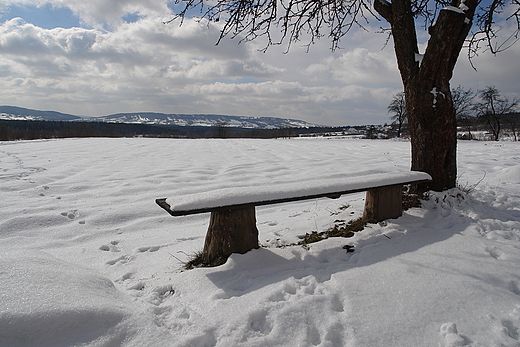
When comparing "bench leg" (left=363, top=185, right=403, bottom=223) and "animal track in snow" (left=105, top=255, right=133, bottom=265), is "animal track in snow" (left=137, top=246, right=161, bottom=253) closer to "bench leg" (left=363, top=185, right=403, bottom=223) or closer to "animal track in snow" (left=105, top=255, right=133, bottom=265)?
"animal track in snow" (left=105, top=255, right=133, bottom=265)

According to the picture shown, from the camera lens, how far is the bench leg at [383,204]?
3557 mm

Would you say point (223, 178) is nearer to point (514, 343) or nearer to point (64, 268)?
point (64, 268)

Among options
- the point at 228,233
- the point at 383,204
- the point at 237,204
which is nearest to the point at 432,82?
the point at 383,204

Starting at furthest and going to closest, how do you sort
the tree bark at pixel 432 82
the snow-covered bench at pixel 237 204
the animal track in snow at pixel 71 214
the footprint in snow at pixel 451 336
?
1. the animal track in snow at pixel 71 214
2. the tree bark at pixel 432 82
3. the snow-covered bench at pixel 237 204
4. the footprint in snow at pixel 451 336

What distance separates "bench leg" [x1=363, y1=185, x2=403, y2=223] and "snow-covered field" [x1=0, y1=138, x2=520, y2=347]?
0.49 ft

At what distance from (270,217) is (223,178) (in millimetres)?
2538

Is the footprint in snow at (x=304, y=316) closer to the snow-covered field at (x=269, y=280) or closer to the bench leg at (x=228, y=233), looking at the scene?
the snow-covered field at (x=269, y=280)

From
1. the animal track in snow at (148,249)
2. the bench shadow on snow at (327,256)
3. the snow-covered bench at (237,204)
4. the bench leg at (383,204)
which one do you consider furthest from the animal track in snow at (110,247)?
the bench leg at (383,204)

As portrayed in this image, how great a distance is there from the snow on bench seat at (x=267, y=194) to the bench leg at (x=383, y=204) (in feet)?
0.55

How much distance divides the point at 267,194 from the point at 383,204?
176cm

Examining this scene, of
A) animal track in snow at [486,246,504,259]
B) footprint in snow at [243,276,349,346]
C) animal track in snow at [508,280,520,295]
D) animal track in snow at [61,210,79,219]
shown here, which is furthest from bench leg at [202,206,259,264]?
animal track in snow at [61,210,79,219]

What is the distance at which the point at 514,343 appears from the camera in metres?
1.65

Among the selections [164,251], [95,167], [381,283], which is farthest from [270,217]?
[95,167]

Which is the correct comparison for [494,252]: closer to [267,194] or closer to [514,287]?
[514,287]
